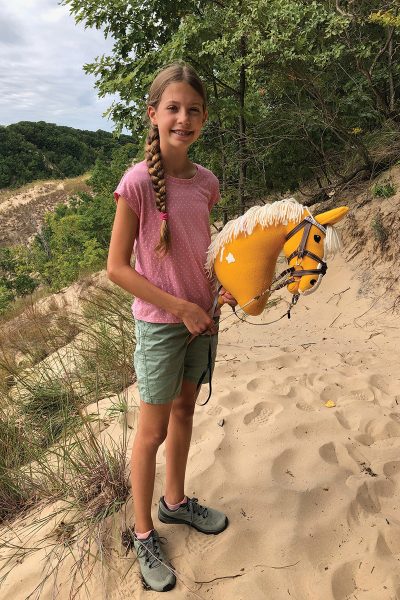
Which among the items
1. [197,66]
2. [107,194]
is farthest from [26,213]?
[197,66]

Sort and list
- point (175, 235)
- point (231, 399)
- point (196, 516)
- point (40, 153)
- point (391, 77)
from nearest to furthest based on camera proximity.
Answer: point (175, 235) < point (196, 516) < point (231, 399) < point (391, 77) < point (40, 153)

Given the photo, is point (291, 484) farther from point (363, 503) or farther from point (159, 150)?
point (159, 150)

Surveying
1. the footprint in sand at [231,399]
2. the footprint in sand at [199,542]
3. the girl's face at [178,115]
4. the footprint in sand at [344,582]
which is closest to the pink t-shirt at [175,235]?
the girl's face at [178,115]

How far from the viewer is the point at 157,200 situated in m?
1.40

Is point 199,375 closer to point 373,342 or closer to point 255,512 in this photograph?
point 255,512

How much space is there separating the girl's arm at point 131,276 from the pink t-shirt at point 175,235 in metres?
0.04

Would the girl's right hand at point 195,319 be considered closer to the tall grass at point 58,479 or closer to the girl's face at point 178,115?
the girl's face at point 178,115

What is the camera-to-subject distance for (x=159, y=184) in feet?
4.54

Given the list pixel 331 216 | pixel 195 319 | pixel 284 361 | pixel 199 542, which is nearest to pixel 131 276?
pixel 195 319

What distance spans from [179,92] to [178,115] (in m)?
0.08

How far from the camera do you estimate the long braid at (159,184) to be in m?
1.39

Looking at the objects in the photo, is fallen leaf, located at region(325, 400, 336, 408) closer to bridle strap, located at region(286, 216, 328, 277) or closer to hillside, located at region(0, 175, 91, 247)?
bridle strap, located at region(286, 216, 328, 277)

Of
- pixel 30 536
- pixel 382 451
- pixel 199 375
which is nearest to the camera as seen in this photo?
pixel 199 375

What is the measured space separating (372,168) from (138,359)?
460cm
